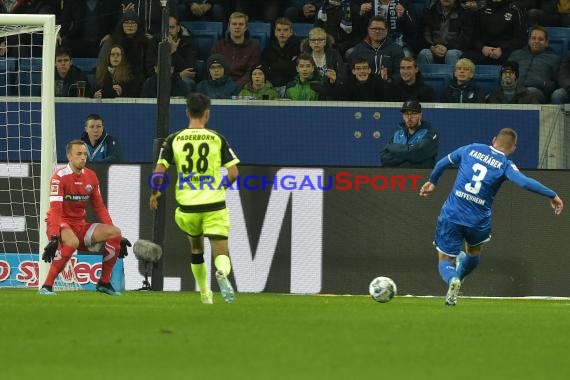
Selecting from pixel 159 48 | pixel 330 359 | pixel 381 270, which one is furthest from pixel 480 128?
pixel 330 359

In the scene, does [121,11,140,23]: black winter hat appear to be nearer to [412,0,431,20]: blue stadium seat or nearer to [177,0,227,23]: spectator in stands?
[177,0,227,23]: spectator in stands

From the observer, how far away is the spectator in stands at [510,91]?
17.7 metres

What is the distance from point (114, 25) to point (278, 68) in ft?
9.67

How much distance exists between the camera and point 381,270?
17062mm

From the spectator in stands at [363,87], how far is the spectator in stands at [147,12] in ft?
10.6

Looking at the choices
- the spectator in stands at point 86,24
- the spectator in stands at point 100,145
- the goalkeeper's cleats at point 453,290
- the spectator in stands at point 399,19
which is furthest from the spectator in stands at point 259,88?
the goalkeeper's cleats at point 453,290

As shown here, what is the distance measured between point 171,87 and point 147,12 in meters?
2.10

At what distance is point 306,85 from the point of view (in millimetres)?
17781

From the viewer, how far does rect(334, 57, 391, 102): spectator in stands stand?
58.0 ft

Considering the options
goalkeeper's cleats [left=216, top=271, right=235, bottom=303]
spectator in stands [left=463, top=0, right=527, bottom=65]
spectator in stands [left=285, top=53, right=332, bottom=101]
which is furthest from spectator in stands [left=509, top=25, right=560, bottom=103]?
goalkeeper's cleats [left=216, top=271, right=235, bottom=303]

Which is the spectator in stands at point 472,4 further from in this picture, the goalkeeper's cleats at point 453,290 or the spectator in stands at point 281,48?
the goalkeeper's cleats at point 453,290

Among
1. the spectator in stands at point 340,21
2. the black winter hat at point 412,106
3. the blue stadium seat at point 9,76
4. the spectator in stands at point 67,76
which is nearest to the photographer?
the black winter hat at point 412,106

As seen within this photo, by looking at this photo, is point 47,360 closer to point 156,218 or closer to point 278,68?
point 156,218

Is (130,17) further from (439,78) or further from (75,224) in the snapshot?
(75,224)
